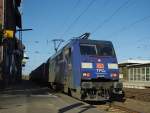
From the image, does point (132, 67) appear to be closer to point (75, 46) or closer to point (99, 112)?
point (75, 46)

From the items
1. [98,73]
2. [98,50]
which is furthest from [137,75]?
[98,73]

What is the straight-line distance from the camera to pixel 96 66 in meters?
20.2

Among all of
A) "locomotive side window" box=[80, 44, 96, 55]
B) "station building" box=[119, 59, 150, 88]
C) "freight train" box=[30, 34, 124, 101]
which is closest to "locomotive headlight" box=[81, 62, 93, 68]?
"freight train" box=[30, 34, 124, 101]

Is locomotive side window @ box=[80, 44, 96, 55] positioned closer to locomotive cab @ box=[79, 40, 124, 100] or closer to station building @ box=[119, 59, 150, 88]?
locomotive cab @ box=[79, 40, 124, 100]

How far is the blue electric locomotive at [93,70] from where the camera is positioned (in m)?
19.7

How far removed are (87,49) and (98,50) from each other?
Answer: 2.14ft

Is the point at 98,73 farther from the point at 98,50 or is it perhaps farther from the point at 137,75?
the point at 137,75

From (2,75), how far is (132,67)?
20744mm

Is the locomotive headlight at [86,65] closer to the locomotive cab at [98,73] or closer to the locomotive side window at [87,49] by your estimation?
the locomotive cab at [98,73]

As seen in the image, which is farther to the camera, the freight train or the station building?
the station building

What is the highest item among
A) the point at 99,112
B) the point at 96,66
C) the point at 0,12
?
the point at 0,12

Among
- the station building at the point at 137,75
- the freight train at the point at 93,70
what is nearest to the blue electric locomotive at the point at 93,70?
the freight train at the point at 93,70

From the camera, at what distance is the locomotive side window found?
68.2 ft

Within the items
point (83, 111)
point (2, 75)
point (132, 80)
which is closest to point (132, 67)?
point (132, 80)
